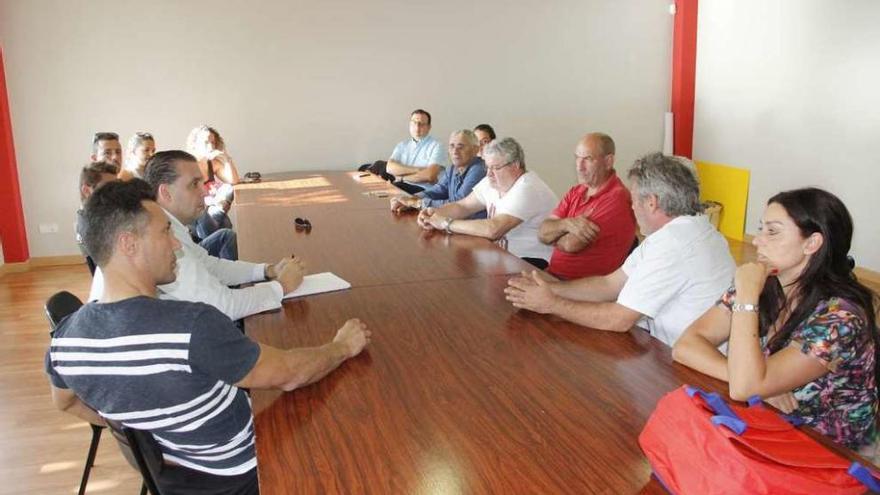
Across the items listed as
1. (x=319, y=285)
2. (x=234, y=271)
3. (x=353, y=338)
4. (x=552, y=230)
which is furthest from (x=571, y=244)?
(x=353, y=338)

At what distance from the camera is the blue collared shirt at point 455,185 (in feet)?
15.2

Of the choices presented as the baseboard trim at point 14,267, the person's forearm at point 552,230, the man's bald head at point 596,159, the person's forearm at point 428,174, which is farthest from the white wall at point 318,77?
the person's forearm at point 552,230

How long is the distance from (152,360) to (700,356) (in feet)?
4.20

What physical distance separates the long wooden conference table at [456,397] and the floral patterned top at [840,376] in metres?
0.26

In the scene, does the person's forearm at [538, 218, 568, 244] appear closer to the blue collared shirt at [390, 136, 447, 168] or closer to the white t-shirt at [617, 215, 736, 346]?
the white t-shirt at [617, 215, 736, 346]

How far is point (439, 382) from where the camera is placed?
1.59 metres

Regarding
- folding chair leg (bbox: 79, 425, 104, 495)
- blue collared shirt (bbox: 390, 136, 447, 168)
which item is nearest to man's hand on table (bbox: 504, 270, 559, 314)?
folding chair leg (bbox: 79, 425, 104, 495)

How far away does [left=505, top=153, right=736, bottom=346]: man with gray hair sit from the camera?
197 centimetres

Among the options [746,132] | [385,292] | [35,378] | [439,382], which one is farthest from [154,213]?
[746,132]

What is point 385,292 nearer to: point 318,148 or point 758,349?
point 758,349

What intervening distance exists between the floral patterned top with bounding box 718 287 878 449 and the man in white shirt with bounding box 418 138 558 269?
181cm

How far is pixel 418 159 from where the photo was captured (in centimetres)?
622

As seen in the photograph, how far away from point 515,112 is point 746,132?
2.36m

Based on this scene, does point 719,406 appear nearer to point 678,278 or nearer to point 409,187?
point 678,278
